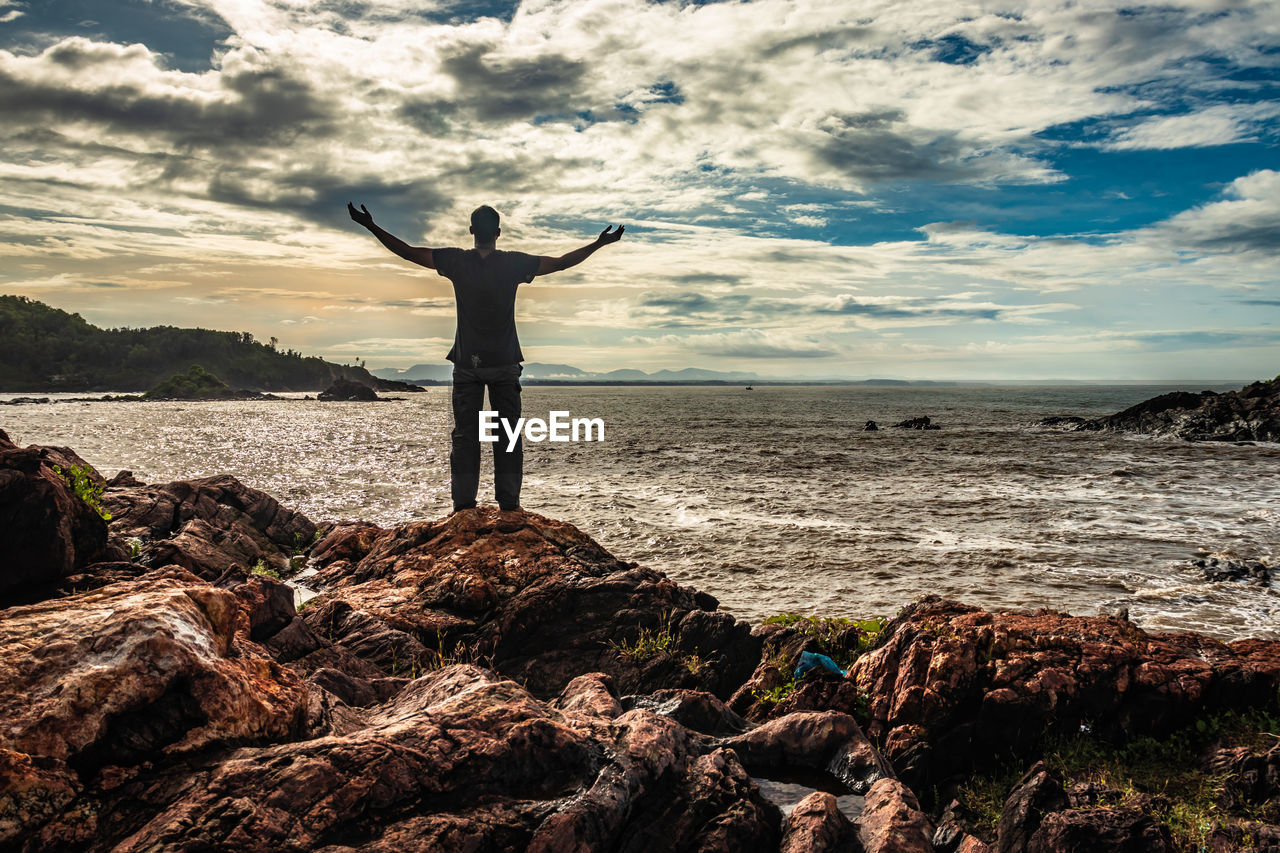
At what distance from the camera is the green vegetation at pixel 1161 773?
507 cm

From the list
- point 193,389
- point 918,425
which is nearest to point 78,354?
point 193,389

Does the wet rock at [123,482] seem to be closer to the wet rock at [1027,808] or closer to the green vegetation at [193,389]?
the wet rock at [1027,808]

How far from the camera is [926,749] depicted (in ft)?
19.4

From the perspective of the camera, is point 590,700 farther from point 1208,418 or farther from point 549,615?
point 1208,418

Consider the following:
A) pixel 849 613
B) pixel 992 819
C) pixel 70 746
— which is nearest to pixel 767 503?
pixel 849 613

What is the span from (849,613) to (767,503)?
1155 centimetres

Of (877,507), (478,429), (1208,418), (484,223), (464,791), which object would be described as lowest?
(877,507)

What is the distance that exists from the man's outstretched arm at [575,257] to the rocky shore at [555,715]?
3.48m

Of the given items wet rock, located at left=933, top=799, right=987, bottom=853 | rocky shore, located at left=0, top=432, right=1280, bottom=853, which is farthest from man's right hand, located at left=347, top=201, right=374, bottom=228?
wet rock, located at left=933, top=799, right=987, bottom=853

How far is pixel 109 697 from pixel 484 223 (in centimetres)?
685

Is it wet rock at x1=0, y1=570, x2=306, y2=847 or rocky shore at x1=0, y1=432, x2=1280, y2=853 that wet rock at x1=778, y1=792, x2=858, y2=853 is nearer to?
rocky shore at x1=0, y1=432, x2=1280, y2=853

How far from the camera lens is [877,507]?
22.9m

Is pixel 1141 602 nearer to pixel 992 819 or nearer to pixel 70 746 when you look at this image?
pixel 992 819

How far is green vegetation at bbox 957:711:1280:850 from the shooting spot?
5.07 m
